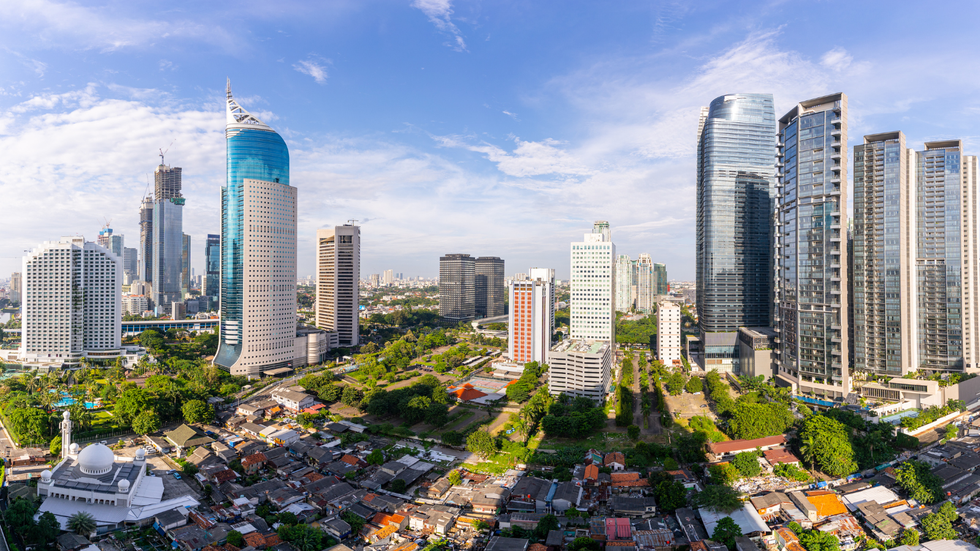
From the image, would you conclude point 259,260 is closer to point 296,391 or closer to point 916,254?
point 296,391

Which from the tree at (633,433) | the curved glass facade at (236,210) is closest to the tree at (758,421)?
the tree at (633,433)

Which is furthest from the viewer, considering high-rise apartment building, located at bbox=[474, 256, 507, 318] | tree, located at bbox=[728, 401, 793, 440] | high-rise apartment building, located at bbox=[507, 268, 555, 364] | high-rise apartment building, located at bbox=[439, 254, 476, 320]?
high-rise apartment building, located at bbox=[474, 256, 507, 318]

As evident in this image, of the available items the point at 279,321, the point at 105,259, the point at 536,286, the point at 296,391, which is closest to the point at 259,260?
the point at 279,321

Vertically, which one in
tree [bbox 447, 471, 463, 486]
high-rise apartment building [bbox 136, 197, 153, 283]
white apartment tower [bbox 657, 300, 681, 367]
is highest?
high-rise apartment building [bbox 136, 197, 153, 283]

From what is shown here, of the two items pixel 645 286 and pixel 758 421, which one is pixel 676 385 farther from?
pixel 645 286

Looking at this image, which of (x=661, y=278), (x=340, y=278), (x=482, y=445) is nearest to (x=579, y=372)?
(x=482, y=445)

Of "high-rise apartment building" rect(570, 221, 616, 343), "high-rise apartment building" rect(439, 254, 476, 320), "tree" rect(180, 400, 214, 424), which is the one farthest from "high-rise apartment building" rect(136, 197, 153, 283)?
"high-rise apartment building" rect(570, 221, 616, 343)

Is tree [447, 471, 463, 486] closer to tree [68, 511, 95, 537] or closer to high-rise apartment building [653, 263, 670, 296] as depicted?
tree [68, 511, 95, 537]
